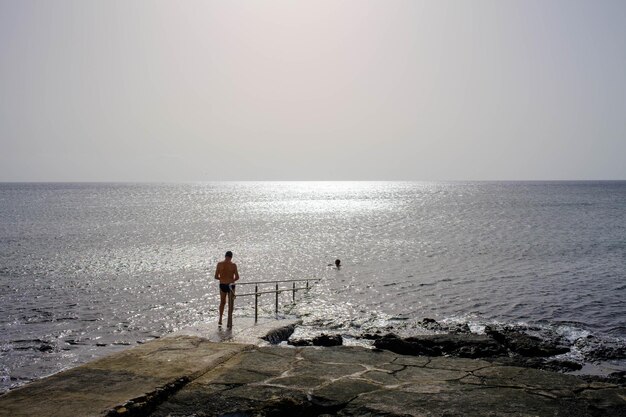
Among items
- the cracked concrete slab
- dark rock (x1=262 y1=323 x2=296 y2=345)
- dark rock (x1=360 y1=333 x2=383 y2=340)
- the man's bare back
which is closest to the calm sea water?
dark rock (x1=360 y1=333 x2=383 y2=340)

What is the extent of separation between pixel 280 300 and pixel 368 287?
5385mm

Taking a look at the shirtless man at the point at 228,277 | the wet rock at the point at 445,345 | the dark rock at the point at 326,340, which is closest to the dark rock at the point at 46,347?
the shirtless man at the point at 228,277

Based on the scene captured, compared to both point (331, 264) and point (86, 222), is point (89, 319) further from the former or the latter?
point (86, 222)

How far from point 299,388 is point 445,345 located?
8.18 metres

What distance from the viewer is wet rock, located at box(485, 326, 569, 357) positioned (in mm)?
14422

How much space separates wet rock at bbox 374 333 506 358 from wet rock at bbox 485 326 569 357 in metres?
0.47

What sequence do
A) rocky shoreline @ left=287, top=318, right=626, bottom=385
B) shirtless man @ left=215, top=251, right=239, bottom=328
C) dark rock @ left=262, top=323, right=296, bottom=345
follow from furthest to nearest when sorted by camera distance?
rocky shoreline @ left=287, top=318, right=626, bottom=385 < shirtless man @ left=215, top=251, right=239, bottom=328 < dark rock @ left=262, top=323, right=296, bottom=345

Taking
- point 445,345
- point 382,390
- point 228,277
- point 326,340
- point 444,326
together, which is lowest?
point 444,326

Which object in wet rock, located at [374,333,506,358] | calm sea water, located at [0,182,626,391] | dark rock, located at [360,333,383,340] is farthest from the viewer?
calm sea water, located at [0,182,626,391]

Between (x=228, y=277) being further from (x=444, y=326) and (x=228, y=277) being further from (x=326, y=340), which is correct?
(x=444, y=326)

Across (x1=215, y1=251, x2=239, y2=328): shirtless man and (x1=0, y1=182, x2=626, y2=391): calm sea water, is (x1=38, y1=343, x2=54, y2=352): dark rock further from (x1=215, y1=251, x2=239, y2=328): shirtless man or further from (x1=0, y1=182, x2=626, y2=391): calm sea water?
(x1=215, y1=251, x2=239, y2=328): shirtless man

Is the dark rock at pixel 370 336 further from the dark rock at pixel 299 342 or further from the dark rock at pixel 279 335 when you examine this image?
the dark rock at pixel 279 335

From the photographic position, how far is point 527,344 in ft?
48.5

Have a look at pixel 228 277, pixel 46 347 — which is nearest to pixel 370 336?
pixel 228 277
